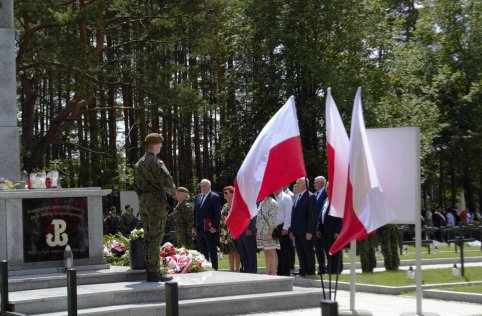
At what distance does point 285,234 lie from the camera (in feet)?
56.9

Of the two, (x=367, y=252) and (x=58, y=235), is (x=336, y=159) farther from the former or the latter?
(x=367, y=252)

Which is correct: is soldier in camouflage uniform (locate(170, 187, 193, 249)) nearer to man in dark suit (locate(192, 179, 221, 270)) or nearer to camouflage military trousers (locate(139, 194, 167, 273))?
man in dark suit (locate(192, 179, 221, 270))

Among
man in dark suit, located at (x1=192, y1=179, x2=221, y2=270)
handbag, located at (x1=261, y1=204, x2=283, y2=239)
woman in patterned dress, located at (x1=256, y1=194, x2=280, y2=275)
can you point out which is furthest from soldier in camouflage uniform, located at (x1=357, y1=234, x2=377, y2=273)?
man in dark suit, located at (x1=192, y1=179, x2=221, y2=270)

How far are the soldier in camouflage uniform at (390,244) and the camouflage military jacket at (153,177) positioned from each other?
5.73 meters

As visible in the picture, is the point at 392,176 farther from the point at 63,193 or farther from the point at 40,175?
the point at 40,175

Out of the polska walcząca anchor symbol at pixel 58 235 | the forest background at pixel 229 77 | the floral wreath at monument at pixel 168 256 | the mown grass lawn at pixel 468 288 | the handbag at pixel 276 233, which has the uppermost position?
the forest background at pixel 229 77

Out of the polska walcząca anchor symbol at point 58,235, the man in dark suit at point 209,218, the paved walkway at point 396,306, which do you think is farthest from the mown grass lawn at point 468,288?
the polska walcząca anchor symbol at point 58,235

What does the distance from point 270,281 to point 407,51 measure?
33.6 m

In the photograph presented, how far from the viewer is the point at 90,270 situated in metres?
14.2

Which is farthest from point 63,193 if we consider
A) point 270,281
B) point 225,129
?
point 225,129

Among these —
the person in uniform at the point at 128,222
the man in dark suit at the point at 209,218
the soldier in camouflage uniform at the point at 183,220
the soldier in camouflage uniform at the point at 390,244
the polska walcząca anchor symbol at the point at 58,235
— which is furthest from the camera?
the person in uniform at the point at 128,222

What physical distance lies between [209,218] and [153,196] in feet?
18.4

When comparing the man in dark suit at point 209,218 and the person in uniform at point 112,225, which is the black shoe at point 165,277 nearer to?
the man in dark suit at point 209,218

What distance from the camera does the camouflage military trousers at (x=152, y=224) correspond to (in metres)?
13.1
